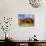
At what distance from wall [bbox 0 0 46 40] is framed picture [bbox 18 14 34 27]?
0.10 metres

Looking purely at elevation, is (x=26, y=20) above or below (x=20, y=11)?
below

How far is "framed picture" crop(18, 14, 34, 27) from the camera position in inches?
180

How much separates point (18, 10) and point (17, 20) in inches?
13.0

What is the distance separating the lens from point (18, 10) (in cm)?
456

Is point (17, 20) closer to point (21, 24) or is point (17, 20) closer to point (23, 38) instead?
point (21, 24)

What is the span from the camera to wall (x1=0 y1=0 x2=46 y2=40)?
454 centimetres

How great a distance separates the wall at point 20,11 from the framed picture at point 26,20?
0.10 m

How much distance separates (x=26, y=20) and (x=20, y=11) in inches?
14.1

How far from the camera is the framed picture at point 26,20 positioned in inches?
180

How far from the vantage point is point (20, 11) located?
4.58 meters

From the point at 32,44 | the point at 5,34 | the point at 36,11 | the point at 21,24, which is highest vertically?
the point at 36,11

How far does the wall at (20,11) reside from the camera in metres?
4.54

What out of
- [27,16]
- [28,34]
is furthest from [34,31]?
[27,16]

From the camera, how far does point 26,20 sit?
4.61m
